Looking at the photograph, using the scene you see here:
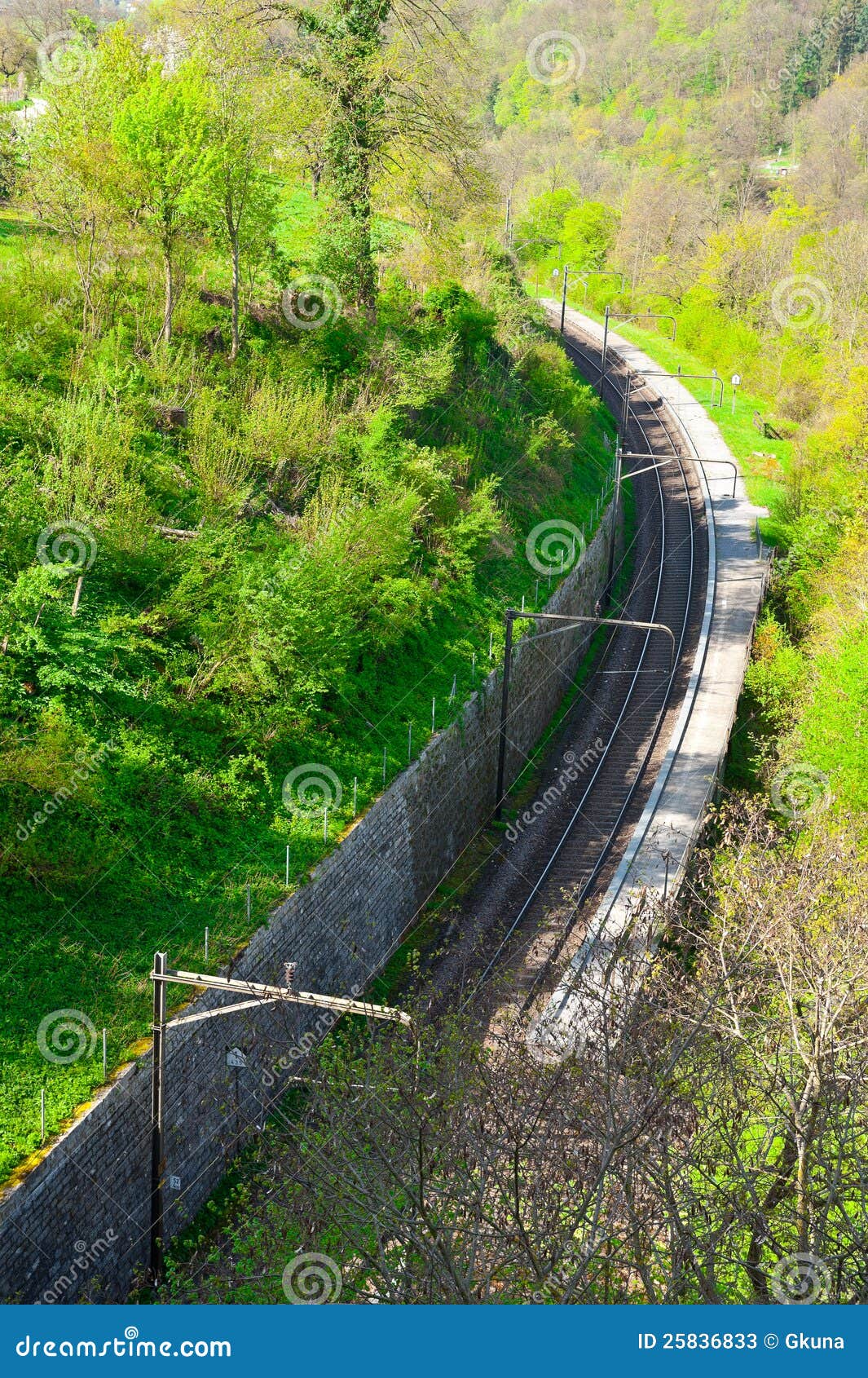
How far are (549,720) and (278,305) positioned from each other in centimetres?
1329

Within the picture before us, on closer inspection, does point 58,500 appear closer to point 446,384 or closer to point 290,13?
point 446,384

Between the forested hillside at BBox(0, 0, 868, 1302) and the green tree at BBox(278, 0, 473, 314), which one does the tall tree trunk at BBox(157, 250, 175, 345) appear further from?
the green tree at BBox(278, 0, 473, 314)

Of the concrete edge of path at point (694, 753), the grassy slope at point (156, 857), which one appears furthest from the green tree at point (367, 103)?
the concrete edge of path at point (694, 753)

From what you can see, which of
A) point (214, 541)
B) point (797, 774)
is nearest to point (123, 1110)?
point (214, 541)

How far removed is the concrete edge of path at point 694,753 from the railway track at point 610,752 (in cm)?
49

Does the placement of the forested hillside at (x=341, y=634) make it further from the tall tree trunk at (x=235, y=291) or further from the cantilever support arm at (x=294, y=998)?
the cantilever support arm at (x=294, y=998)

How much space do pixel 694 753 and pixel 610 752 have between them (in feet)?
6.82

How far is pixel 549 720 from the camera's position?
3478cm

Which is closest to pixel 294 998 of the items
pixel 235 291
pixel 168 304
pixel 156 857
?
pixel 156 857

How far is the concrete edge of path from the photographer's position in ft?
67.8

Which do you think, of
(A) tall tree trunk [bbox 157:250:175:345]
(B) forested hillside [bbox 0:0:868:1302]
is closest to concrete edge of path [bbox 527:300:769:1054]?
(B) forested hillside [bbox 0:0:868:1302]

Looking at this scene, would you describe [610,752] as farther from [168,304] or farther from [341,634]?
[168,304]

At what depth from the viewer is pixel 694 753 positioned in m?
32.5

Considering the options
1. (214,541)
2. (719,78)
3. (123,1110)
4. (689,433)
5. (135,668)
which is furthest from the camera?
(719,78)
